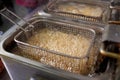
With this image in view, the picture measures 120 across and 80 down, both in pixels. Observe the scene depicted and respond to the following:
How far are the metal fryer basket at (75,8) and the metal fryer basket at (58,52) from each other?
9cm

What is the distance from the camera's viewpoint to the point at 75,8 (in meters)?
1.16

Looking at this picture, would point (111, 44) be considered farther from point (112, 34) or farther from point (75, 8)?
point (75, 8)

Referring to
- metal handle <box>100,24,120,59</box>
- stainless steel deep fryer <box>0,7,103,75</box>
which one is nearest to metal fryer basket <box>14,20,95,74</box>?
stainless steel deep fryer <box>0,7,103,75</box>

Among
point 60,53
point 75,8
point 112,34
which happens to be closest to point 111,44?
point 112,34

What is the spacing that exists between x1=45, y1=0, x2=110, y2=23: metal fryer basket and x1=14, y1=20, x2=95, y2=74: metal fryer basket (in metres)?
0.09

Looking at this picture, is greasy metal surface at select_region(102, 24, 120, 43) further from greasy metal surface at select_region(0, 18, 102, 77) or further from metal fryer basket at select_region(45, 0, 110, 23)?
metal fryer basket at select_region(45, 0, 110, 23)

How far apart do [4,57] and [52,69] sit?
26cm

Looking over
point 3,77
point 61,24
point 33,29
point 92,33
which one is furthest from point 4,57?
point 3,77

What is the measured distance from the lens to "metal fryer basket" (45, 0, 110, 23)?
1003 millimetres

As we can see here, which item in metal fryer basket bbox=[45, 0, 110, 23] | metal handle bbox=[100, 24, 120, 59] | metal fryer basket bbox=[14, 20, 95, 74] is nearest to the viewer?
metal handle bbox=[100, 24, 120, 59]

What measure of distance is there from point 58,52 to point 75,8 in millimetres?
470

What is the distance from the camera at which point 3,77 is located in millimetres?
1637

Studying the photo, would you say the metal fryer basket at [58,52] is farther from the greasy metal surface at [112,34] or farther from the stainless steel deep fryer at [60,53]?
the greasy metal surface at [112,34]

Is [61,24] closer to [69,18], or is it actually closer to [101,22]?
[69,18]
